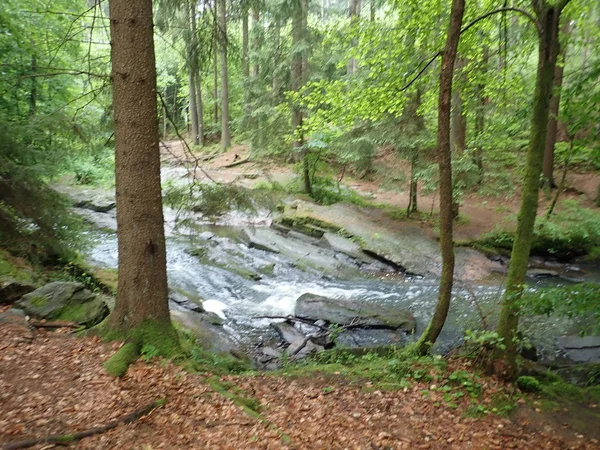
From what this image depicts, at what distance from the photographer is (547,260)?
48.7 feet

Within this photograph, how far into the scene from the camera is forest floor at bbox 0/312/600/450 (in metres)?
3.77

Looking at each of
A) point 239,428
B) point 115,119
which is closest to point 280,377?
point 239,428

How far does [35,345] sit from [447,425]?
536 centimetres

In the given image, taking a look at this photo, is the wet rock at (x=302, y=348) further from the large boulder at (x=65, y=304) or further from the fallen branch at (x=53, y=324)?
the fallen branch at (x=53, y=324)

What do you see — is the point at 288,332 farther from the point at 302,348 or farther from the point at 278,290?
the point at 278,290

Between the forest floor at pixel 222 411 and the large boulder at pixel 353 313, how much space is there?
355cm

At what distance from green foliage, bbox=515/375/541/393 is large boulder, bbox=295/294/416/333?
3.56m

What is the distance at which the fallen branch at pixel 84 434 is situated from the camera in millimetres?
3121

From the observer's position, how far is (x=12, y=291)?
643 centimetres

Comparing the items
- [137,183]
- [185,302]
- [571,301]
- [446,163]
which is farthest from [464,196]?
[137,183]

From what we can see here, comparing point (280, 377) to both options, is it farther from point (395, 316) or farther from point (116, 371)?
point (395, 316)

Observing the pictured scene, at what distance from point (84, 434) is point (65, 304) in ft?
11.4

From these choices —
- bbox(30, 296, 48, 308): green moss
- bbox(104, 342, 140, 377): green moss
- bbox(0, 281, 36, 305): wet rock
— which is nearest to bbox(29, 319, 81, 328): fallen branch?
bbox(30, 296, 48, 308): green moss

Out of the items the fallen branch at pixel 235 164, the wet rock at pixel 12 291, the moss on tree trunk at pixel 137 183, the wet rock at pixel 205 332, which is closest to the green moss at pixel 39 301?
the wet rock at pixel 12 291
